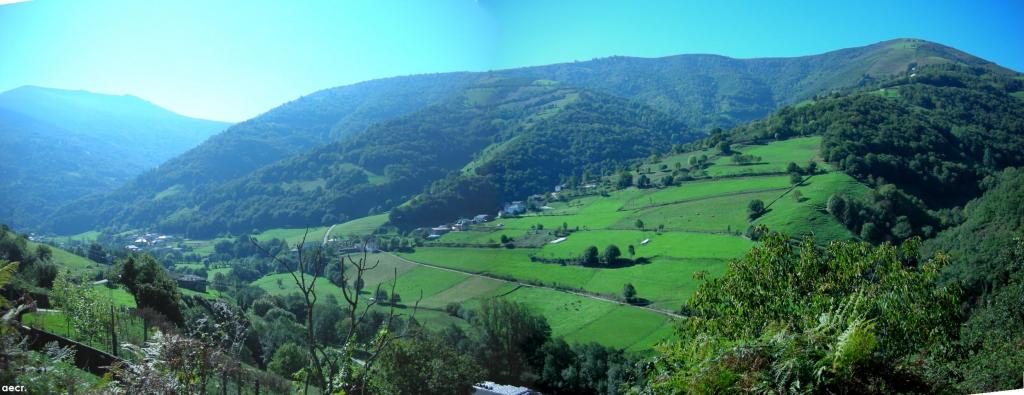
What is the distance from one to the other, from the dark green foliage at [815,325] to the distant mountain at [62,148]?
24.9 m

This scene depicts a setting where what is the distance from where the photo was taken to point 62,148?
109ft

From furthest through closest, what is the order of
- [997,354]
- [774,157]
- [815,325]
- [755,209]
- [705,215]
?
1. [774,157]
2. [705,215]
3. [755,209]
4. [997,354]
5. [815,325]

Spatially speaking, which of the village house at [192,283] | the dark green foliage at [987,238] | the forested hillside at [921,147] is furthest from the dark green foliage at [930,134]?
the village house at [192,283]

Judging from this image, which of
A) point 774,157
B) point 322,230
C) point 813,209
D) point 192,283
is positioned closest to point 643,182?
point 774,157

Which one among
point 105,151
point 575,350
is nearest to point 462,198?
point 575,350

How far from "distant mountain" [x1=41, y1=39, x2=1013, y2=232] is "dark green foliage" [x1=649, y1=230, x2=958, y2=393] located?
30.2 m

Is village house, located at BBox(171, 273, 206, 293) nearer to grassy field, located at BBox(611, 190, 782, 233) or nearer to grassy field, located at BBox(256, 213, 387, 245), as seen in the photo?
grassy field, located at BBox(256, 213, 387, 245)

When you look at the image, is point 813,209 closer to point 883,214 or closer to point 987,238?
point 883,214

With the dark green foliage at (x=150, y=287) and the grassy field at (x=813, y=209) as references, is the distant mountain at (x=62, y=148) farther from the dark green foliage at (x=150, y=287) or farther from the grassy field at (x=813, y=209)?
the grassy field at (x=813, y=209)

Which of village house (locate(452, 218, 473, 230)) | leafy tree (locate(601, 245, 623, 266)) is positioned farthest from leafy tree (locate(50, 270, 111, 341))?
village house (locate(452, 218, 473, 230))

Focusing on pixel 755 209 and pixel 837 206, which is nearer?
pixel 837 206

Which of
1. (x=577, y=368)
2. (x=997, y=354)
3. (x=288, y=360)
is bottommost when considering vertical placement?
(x=577, y=368)

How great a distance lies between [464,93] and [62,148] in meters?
30.9

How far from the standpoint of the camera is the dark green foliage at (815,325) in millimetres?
2549
